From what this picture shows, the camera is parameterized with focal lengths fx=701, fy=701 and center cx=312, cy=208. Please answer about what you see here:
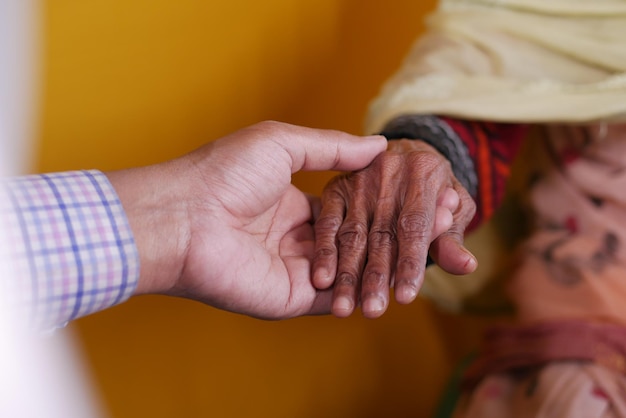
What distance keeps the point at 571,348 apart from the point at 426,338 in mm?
451

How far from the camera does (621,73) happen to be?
81 cm

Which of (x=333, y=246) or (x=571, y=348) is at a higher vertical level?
(x=333, y=246)

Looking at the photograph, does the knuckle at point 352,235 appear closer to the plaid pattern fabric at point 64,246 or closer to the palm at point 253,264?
the palm at point 253,264

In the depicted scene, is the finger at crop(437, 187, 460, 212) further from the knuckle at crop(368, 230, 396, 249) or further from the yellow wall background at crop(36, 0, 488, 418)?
the yellow wall background at crop(36, 0, 488, 418)

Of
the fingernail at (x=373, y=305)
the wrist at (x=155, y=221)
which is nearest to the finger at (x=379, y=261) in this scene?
the fingernail at (x=373, y=305)

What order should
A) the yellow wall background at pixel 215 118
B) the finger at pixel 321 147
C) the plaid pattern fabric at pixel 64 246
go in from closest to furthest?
1. the plaid pattern fabric at pixel 64 246
2. the finger at pixel 321 147
3. the yellow wall background at pixel 215 118

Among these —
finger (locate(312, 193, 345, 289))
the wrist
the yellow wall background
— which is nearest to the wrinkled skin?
finger (locate(312, 193, 345, 289))

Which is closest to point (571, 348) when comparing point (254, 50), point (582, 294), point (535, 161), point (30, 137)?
point (582, 294)

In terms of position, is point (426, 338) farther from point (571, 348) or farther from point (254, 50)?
point (254, 50)

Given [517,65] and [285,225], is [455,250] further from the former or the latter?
[517,65]

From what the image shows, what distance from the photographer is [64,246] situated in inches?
19.9

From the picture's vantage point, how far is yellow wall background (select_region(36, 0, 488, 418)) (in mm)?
726

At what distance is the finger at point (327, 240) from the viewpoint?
574mm

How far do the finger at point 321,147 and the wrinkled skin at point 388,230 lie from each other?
1 centimetres
